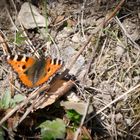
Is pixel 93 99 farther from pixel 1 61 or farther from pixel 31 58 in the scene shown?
pixel 1 61

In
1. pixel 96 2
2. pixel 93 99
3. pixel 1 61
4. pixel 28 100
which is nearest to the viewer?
pixel 28 100

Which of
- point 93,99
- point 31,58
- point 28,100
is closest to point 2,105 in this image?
point 28,100

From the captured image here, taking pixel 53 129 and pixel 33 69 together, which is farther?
pixel 33 69

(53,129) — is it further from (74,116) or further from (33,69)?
(33,69)

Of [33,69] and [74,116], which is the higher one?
[33,69]

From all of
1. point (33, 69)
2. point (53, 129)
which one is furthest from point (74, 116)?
point (33, 69)

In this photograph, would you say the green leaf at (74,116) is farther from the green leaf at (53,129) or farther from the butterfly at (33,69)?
the butterfly at (33,69)
